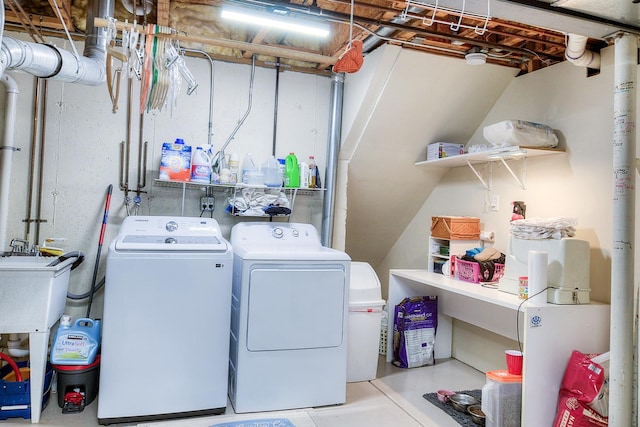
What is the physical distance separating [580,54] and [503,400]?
2.12 metres

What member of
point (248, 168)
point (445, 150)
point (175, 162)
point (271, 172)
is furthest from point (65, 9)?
point (445, 150)

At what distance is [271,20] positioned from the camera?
2.79 m

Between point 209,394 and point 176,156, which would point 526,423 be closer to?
point 209,394

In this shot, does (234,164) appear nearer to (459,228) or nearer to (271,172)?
(271,172)

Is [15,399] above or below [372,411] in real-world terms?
above

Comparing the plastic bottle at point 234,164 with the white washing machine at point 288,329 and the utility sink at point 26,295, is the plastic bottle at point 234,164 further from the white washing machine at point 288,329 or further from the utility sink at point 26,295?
the utility sink at point 26,295

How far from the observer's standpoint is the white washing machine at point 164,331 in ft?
8.51

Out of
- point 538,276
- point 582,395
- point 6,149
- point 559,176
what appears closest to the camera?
point 582,395

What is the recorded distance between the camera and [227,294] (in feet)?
9.21

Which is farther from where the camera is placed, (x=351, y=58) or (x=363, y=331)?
(x=363, y=331)

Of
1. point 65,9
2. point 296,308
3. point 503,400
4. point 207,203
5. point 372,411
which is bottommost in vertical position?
point 372,411

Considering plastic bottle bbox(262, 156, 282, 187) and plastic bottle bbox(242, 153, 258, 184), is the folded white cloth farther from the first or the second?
Result: plastic bottle bbox(242, 153, 258, 184)

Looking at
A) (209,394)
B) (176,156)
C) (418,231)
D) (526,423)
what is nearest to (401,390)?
(526,423)

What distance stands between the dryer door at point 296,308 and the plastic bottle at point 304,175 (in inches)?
41.6
